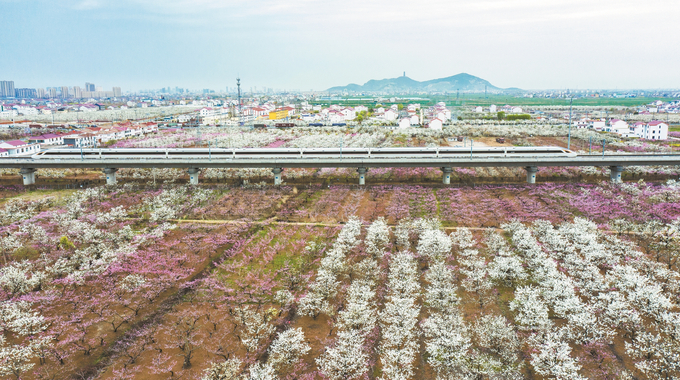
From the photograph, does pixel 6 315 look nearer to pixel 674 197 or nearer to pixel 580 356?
pixel 580 356

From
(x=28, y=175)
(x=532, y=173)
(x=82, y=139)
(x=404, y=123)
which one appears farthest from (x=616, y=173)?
(x=82, y=139)

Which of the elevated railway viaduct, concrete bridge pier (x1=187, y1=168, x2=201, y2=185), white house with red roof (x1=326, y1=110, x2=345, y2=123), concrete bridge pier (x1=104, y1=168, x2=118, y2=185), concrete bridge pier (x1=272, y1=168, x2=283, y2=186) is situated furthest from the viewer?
white house with red roof (x1=326, y1=110, x2=345, y2=123)

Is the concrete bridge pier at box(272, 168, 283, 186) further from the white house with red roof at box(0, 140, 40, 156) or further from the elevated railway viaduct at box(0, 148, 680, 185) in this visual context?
the white house with red roof at box(0, 140, 40, 156)

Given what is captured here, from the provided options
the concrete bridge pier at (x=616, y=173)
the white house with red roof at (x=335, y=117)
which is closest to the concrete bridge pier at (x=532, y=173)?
→ the concrete bridge pier at (x=616, y=173)

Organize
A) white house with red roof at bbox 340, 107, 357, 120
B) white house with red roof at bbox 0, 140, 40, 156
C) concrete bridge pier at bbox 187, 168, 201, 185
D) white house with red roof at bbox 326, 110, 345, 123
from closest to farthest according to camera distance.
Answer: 1. concrete bridge pier at bbox 187, 168, 201, 185
2. white house with red roof at bbox 0, 140, 40, 156
3. white house with red roof at bbox 326, 110, 345, 123
4. white house with red roof at bbox 340, 107, 357, 120

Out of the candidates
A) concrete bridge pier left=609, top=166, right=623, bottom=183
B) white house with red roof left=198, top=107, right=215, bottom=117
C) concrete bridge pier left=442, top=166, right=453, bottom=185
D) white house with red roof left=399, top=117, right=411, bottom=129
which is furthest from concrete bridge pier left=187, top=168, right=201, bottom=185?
white house with red roof left=198, top=107, right=215, bottom=117

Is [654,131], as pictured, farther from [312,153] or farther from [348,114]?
[348,114]

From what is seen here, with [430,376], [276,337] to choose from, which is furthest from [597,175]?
[276,337]
